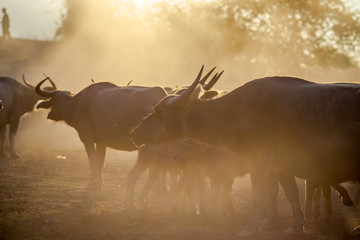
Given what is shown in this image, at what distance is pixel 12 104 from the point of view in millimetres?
17344

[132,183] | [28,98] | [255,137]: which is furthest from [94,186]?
[28,98]

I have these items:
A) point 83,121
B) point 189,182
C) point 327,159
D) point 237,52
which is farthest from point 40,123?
point 327,159

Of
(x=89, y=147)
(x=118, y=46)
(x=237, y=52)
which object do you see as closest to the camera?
(x=89, y=147)

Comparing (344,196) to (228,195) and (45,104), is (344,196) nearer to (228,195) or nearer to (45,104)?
(228,195)

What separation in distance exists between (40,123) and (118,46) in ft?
58.3

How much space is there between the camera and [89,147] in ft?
37.6

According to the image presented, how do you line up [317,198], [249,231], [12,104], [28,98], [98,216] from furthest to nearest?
[28,98], [12,104], [317,198], [98,216], [249,231]

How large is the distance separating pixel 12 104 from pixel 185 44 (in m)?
23.8

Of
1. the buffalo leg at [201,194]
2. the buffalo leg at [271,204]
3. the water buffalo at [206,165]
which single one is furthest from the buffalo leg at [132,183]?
the buffalo leg at [271,204]

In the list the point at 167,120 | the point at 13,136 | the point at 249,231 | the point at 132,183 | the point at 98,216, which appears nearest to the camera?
the point at 249,231

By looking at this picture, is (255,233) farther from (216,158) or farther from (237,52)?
(237,52)

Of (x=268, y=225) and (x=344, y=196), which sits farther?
(x=344, y=196)

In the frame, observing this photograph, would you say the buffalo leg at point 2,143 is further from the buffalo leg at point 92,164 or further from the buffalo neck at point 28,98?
the buffalo leg at point 92,164

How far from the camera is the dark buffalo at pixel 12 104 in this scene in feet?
55.1
